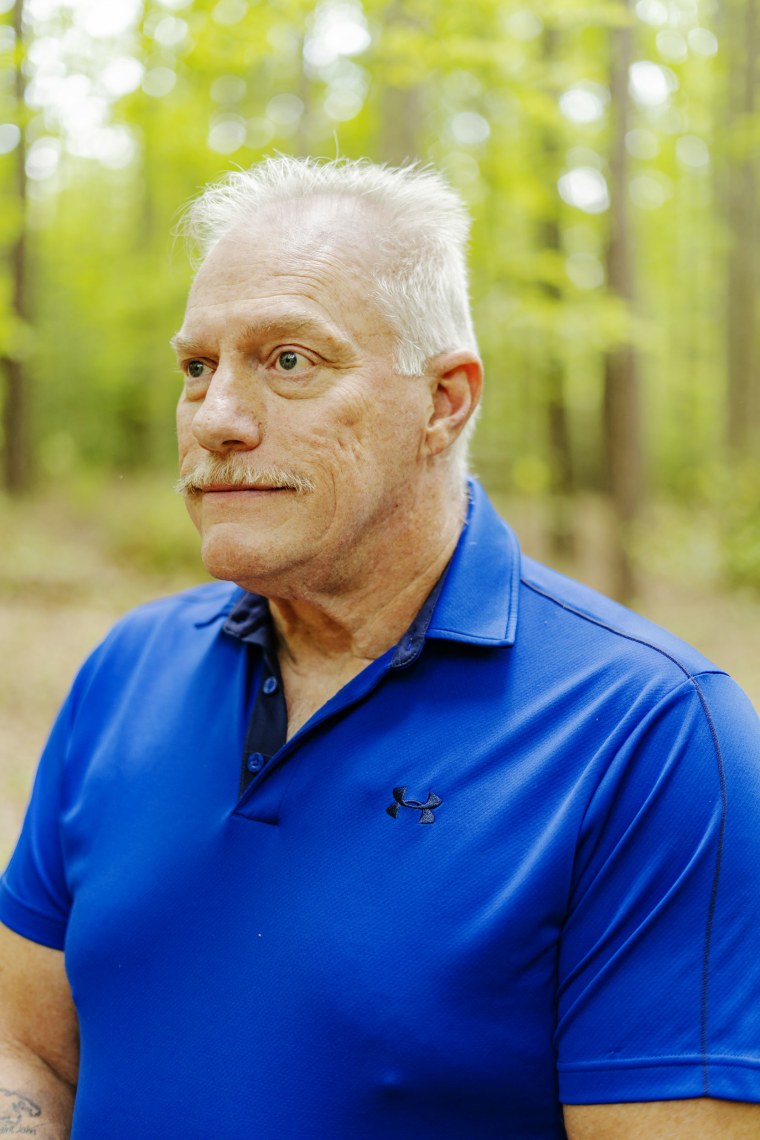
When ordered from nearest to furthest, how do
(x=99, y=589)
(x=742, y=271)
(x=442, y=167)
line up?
(x=442, y=167)
(x=99, y=589)
(x=742, y=271)

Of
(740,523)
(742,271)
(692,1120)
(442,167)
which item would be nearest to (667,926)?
(692,1120)

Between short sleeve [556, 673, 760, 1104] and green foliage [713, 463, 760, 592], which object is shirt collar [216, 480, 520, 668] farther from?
green foliage [713, 463, 760, 592]

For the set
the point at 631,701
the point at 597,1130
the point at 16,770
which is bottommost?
the point at 16,770

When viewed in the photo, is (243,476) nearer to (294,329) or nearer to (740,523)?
(294,329)

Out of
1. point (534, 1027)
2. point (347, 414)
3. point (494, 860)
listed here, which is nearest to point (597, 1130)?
point (534, 1027)

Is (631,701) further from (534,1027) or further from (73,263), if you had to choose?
(73,263)

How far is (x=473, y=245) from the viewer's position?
9109 millimetres

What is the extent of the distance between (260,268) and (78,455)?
18411 mm

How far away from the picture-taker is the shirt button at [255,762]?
1.73 meters

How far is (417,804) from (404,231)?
1.00 m

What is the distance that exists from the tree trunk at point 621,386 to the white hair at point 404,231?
8.22m

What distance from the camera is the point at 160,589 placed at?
11.0m

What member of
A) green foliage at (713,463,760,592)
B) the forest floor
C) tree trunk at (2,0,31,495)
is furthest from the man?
tree trunk at (2,0,31,495)

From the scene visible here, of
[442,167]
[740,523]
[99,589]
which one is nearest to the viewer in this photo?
[442,167]
